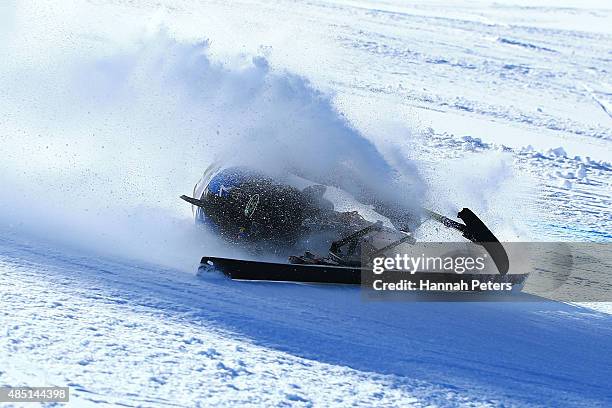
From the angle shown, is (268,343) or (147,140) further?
(147,140)

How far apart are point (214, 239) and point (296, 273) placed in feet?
4.30

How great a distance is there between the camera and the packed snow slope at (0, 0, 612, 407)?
15.0ft

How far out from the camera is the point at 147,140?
29.8ft

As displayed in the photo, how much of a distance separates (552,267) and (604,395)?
3.46m

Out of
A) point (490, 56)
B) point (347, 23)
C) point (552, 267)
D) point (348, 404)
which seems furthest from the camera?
point (347, 23)

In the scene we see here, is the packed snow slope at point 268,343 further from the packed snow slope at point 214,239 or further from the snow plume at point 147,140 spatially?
the snow plume at point 147,140

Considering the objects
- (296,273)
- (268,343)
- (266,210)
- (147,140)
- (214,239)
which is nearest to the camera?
(268,343)

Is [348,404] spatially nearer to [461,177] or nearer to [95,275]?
[95,275]

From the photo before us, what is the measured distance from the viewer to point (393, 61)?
2434cm

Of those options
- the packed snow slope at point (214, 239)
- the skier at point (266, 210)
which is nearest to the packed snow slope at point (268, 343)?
the packed snow slope at point (214, 239)

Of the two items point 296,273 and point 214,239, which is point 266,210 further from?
point 296,273

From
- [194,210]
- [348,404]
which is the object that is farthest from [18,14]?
[348,404]

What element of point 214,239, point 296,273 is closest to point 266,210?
point 214,239

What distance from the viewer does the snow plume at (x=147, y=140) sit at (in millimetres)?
7508
